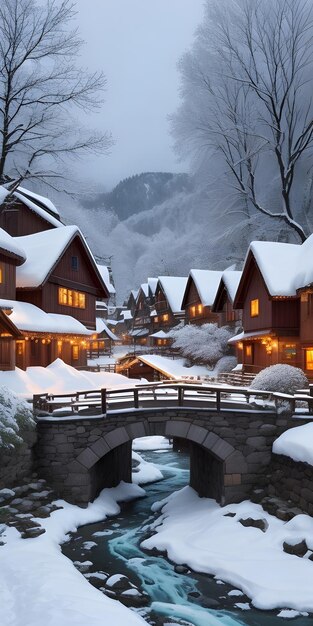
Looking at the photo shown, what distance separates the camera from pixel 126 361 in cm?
5184

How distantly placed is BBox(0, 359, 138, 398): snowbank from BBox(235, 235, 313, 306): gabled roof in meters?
11.3

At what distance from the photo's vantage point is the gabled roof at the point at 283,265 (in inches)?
1198

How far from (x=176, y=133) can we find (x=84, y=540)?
39887 mm

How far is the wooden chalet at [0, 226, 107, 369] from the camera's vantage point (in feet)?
90.5

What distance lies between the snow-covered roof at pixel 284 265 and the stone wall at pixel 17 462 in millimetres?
17627

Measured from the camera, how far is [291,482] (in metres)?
16.7

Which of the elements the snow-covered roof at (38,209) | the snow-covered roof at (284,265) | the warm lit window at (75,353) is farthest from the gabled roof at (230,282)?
the snow-covered roof at (38,209)

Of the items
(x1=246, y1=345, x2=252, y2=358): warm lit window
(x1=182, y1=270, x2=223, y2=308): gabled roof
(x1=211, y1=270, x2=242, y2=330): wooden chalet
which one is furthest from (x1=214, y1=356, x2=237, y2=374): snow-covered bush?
(x1=182, y1=270, x2=223, y2=308): gabled roof

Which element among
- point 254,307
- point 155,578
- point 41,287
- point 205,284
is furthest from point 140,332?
point 155,578

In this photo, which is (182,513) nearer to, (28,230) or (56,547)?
(56,547)

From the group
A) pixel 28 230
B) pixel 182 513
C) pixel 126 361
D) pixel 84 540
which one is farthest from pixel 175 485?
pixel 126 361

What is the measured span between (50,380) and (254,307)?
15.4m

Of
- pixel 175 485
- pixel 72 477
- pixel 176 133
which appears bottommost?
pixel 175 485

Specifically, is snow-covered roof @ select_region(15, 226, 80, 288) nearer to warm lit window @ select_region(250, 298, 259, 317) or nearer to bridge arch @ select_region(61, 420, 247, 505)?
warm lit window @ select_region(250, 298, 259, 317)
